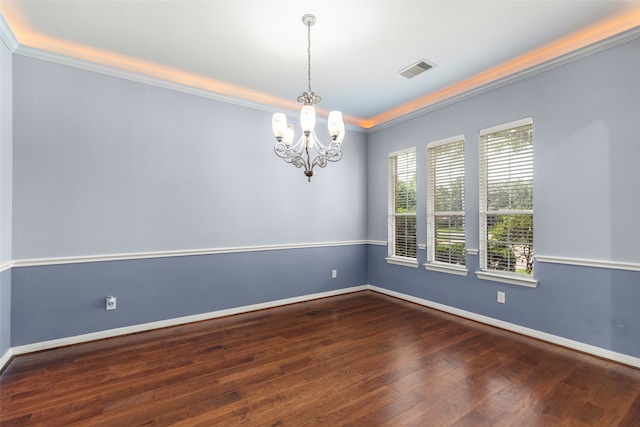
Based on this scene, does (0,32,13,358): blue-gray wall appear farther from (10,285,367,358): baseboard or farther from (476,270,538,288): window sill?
(476,270,538,288): window sill

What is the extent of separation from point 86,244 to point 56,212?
39 centimetres

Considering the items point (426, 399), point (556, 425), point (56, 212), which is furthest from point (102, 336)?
point (556, 425)

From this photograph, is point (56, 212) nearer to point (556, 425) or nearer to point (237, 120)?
point (237, 120)

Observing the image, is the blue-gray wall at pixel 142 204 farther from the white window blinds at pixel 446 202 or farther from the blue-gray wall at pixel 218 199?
the white window blinds at pixel 446 202

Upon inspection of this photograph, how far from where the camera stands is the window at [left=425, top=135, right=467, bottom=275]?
3879 mm

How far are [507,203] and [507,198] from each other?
6 cm

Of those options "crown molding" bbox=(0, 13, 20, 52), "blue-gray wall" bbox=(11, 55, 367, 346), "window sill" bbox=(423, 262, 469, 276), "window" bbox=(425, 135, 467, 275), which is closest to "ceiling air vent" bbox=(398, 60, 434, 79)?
"window" bbox=(425, 135, 467, 275)

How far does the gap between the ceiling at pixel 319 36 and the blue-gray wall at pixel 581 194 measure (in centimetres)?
28

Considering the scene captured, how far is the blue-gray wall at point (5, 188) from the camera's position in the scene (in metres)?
2.52

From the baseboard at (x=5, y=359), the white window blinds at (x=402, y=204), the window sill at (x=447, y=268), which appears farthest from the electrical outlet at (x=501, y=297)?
the baseboard at (x=5, y=359)

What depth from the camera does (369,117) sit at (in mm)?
4957

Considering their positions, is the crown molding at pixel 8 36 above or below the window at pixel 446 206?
above

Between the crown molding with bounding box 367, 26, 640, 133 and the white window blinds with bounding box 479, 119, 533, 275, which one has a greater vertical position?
the crown molding with bounding box 367, 26, 640, 133

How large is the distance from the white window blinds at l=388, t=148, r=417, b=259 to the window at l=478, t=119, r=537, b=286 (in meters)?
1.06
